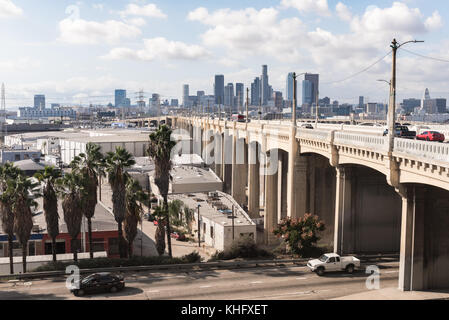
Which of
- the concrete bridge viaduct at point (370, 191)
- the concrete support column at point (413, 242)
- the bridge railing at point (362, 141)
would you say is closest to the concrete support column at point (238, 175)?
the concrete bridge viaduct at point (370, 191)

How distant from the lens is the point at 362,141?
35.5 meters

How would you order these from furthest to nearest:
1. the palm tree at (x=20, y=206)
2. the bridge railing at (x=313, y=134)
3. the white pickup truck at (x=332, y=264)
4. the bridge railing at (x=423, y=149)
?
1. the bridge railing at (x=313, y=134)
2. the palm tree at (x=20, y=206)
3. the white pickup truck at (x=332, y=264)
4. the bridge railing at (x=423, y=149)

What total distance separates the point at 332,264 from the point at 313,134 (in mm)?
17166

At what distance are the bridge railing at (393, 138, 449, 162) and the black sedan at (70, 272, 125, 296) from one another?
1912 cm

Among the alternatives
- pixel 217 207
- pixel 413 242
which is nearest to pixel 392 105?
pixel 413 242

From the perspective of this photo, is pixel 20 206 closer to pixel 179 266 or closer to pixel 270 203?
pixel 179 266

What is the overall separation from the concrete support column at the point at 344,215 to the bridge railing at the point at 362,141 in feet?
9.70

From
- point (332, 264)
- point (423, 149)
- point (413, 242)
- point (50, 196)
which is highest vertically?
→ point (423, 149)

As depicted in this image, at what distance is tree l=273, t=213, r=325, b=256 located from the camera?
3844cm

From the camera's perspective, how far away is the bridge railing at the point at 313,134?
4288 cm

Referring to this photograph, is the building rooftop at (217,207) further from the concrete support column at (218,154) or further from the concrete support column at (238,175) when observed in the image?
the concrete support column at (218,154)
